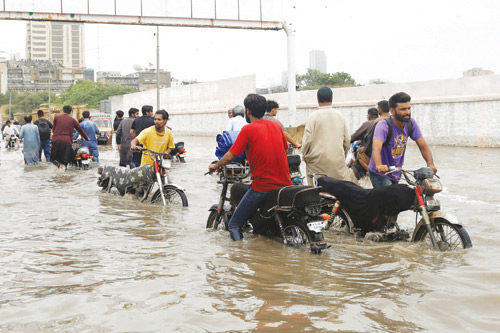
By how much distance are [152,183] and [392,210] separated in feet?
15.3

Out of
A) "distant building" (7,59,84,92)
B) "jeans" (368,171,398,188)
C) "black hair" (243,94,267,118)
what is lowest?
"jeans" (368,171,398,188)

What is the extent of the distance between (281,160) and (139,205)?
4.31 meters

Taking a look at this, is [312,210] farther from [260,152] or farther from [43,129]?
[43,129]

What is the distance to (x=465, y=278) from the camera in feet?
16.3

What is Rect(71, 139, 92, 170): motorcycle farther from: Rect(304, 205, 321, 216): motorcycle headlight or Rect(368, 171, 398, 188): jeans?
Answer: Rect(304, 205, 321, 216): motorcycle headlight

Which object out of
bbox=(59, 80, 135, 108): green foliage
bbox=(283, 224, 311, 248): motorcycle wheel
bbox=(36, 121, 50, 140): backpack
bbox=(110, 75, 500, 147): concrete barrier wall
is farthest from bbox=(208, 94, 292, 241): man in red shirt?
bbox=(59, 80, 135, 108): green foliage

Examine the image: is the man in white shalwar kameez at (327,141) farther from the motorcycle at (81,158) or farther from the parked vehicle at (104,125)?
the parked vehicle at (104,125)

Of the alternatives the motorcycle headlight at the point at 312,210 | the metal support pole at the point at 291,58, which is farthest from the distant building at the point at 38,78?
the motorcycle headlight at the point at 312,210

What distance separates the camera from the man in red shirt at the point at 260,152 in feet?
19.4

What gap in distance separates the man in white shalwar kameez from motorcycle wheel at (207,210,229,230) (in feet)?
4.27

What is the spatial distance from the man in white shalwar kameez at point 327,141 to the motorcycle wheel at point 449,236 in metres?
1.65

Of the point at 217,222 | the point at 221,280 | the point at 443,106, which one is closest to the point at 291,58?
the point at 443,106

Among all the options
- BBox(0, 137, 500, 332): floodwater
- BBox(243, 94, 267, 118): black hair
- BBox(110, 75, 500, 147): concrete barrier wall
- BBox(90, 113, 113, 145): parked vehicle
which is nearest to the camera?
BBox(0, 137, 500, 332): floodwater

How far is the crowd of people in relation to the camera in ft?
19.5
